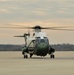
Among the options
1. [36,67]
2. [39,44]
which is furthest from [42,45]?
[36,67]

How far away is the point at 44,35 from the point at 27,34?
351 inches

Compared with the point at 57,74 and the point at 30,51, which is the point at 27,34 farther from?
the point at 57,74

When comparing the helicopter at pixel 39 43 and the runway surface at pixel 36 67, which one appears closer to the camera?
the runway surface at pixel 36 67

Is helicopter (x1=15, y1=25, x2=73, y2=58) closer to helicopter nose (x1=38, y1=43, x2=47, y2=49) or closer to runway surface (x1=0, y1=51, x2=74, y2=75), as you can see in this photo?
helicopter nose (x1=38, y1=43, x2=47, y2=49)

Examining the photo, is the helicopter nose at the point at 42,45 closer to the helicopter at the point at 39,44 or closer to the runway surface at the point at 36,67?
the helicopter at the point at 39,44

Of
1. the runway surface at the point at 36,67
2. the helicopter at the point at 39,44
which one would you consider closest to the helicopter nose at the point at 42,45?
the helicopter at the point at 39,44

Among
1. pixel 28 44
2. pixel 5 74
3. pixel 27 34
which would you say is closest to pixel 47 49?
pixel 28 44

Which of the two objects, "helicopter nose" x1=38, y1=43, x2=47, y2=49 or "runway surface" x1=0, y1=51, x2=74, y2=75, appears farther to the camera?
"helicopter nose" x1=38, y1=43, x2=47, y2=49

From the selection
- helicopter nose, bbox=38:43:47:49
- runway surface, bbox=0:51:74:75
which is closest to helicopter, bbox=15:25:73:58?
helicopter nose, bbox=38:43:47:49

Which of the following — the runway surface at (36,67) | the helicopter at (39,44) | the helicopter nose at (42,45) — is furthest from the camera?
the helicopter at (39,44)

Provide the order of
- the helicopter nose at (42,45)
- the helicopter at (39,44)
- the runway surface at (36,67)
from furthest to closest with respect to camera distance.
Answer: the helicopter at (39,44)
the helicopter nose at (42,45)
the runway surface at (36,67)

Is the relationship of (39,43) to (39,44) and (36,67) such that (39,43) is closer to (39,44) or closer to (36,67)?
(39,44)

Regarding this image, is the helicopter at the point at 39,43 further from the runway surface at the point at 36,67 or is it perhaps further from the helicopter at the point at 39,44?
the runway surface at the point at 36,67

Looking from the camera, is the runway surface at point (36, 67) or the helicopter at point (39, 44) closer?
the runway surface at point (36, 67)
